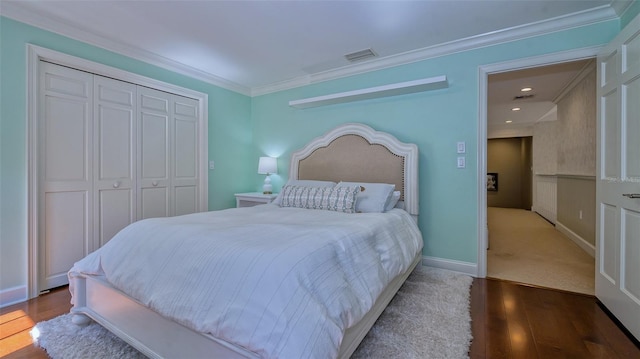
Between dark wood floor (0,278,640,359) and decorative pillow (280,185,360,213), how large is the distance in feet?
4.20

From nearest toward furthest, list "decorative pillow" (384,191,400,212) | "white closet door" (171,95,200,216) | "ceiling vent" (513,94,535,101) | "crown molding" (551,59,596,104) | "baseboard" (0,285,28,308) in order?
"baseboard" (0,285,28,308) < "decorative pillow" (384,191,400,212) < "crown molding" (551,59,596,104) < "white closet door" (171,95,200,216) < "ceiling vent" (513,94,535,101)

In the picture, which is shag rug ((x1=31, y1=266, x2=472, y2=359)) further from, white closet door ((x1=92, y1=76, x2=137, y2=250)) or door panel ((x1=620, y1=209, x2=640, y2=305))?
white closet door ((x1=92, y1=76, x2=137, y2=250))

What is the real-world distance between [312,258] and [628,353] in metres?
1.91

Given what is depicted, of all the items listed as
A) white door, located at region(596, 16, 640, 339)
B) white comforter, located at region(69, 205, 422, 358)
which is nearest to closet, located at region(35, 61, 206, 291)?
white comforter, located at region(69, 205, 422, 358)

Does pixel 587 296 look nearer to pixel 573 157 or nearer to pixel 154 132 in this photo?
pixel 573 157

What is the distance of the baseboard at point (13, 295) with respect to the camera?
220 cm

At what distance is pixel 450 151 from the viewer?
2.91 meters

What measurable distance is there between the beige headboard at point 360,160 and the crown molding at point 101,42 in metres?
1.53

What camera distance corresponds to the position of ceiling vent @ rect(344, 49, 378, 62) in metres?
3.03

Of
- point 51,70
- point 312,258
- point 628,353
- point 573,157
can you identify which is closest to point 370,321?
point 312,258

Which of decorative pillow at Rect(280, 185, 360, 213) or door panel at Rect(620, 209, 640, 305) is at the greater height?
decorative pillow at Rect(280, 185, 360, 213)

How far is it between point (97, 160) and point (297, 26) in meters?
2.30

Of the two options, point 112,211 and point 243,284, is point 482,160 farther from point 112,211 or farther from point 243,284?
point 112,211

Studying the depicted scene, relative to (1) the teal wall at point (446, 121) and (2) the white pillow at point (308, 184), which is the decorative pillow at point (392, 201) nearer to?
(1) the teal wall at point (446, 121)
